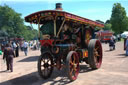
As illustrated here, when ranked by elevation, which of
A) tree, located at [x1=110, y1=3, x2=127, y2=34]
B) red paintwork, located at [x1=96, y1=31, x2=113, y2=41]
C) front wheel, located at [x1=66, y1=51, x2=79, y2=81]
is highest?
tree, located at [x1=110, y1=3, x2=127, y2=34]

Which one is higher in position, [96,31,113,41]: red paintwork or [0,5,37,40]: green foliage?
[0,5,37,40]: green foliage

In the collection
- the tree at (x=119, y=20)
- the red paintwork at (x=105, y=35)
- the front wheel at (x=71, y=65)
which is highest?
the tree at (x=119, y=20)

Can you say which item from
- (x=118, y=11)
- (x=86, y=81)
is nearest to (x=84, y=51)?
(x=86, y=81)

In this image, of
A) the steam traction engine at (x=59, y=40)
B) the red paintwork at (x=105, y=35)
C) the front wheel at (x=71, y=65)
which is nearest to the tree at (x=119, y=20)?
the red paintwork at (x=105, y=35)

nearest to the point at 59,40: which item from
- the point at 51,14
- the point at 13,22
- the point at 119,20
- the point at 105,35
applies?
the point at 51,14

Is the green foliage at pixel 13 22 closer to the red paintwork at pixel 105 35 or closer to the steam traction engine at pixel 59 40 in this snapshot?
the red paintwork at pixel 105 35

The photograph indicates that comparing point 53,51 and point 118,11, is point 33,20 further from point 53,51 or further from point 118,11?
point 118,11

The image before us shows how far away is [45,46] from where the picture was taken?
6594mm

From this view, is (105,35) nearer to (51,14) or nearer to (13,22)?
(51,14)

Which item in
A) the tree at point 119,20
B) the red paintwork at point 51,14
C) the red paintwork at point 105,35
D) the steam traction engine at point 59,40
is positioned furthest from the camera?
the tree at point 119,20

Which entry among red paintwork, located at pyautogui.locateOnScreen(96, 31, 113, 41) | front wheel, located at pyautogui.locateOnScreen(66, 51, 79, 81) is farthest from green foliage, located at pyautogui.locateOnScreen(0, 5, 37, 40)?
front wheel, located at pyautogui.locateOnScreen(66, 51, 79, 81)

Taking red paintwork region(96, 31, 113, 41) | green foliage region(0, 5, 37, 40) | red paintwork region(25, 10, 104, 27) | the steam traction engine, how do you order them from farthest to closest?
green foliage region(0, 5, 37, 40), red paintwork region(96, 31, 113, 41), the steam traction engine, red paintwork region(25, 10, 104, 27)

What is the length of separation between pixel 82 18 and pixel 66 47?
1.67 meters

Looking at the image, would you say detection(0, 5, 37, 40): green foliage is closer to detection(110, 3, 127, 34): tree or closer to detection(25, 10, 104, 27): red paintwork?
detection(110, 3, 127, 34): tree
